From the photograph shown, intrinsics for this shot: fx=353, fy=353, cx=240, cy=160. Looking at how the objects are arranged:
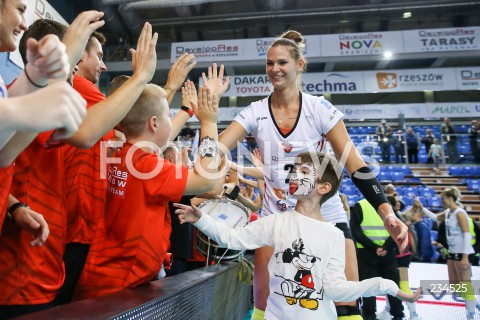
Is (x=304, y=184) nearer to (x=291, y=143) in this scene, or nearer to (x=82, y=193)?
(x=291, y=143)

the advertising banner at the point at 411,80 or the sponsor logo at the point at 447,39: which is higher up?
the sponsor logo at the point at 447,39

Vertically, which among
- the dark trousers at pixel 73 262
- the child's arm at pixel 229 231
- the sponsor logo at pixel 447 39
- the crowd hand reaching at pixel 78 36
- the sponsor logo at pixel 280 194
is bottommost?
the dark trousers at pixel 73 262

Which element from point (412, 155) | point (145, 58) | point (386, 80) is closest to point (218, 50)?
point (386, 80)

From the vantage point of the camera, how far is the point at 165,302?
1.56 meters

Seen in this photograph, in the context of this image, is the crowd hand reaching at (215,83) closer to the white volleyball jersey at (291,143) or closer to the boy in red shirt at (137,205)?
the boy in red shirt at (137,205)

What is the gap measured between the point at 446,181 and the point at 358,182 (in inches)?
553

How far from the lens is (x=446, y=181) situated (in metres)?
13.9

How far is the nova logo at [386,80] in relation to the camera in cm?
1630

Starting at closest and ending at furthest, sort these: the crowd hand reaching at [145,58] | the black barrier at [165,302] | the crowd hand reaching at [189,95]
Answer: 1. the black barrier at [165,302]
2. the crowd hand reaching at [145,58]
3. the crowd hand reaching at [189,95]

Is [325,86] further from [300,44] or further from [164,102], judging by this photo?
[164,102]

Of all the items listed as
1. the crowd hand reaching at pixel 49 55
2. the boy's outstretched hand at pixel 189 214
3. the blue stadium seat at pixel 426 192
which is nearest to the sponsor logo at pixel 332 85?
the blue stadium seat at pixel 426 192

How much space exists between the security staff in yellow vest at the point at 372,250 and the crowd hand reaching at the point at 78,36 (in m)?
4.42

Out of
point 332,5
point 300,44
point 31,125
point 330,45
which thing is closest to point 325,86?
point 330,45

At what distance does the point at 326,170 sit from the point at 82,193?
1.27 meters
